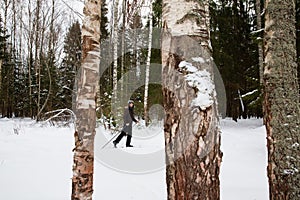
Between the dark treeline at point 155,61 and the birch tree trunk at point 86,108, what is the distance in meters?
3.98

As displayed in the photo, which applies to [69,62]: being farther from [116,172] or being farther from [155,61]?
[116,172]

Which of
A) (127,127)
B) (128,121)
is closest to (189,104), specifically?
(127,127)

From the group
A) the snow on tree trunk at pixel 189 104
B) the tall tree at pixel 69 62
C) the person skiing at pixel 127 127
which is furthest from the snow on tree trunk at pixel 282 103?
the tall tree at pixel 69 62

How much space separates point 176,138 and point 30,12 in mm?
20781

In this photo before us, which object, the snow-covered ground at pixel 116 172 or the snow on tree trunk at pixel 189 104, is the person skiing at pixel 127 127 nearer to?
the snow-covered ground at pixel 116 172

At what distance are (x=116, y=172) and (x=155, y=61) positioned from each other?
405 inches

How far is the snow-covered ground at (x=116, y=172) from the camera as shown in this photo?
12.5 feet

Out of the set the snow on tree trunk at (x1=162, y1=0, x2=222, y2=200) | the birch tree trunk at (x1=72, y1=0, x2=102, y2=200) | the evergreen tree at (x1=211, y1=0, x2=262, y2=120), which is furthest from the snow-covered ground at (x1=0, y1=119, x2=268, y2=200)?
the evergreen tree at (x1=211, y1=0, x2=262, y2=120)

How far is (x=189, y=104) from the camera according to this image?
1.50 m

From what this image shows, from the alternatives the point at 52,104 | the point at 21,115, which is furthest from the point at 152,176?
the point at 21,115

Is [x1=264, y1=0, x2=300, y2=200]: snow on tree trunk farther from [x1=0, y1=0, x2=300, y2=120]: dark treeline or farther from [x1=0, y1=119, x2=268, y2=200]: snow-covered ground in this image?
[x1=0, y1=0, x2=300, y2=120]: dark treeline

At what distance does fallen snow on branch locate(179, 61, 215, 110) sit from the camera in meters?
1.50

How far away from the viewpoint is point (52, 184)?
4160mm

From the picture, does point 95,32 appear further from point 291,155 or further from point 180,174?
point 291,155
